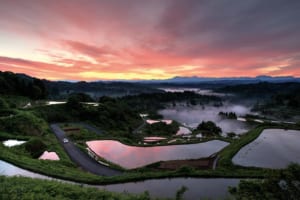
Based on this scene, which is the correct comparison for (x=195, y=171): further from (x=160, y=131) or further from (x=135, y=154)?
(x=160, y=131)

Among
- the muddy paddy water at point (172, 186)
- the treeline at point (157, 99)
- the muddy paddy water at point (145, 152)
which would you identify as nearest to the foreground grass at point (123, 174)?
the muddy paddy water at point (172, 186)

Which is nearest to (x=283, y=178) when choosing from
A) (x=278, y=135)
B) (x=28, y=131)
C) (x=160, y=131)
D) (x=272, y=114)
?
(x=278, y=135)

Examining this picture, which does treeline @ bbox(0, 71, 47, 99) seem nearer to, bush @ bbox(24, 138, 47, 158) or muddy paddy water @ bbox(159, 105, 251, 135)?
bush @ bbox(24, 138, 47, 158)

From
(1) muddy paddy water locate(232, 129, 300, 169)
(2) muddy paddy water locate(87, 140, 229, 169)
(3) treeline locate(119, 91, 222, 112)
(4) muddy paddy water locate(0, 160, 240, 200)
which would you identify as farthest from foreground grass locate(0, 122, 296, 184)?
(3) treeline locate(119, 91, 222, 112)

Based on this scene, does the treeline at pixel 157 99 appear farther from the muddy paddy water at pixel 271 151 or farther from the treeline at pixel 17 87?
the muddy paddy water at pixel 271 151

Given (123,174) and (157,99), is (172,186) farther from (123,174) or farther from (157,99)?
(157,99)

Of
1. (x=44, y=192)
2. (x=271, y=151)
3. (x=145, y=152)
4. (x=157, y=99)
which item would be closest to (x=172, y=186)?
(x=44, y=192)
